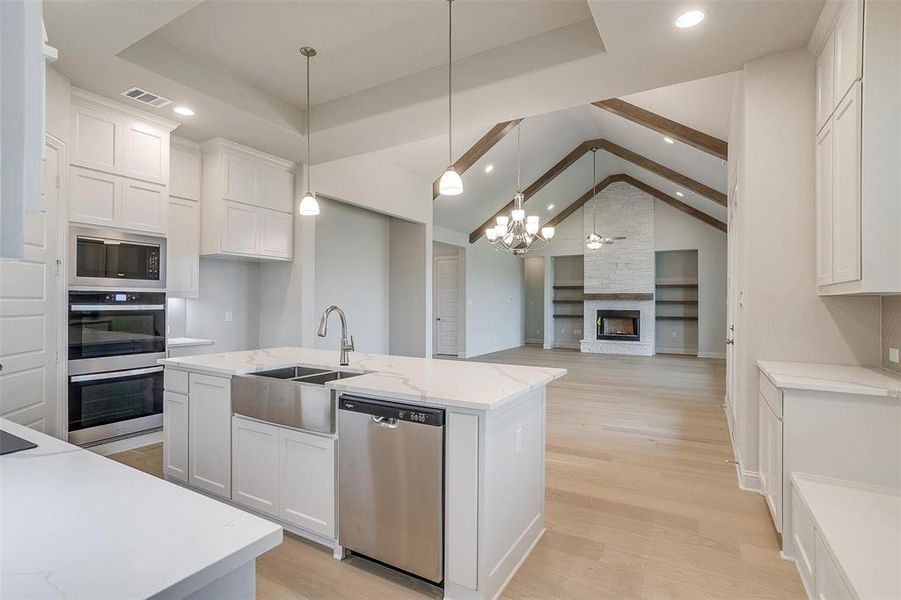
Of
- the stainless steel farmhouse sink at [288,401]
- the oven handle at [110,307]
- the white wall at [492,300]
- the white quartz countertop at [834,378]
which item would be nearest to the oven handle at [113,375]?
the oven handle at [110,307]

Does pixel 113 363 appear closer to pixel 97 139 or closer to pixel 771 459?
pixel 97 139

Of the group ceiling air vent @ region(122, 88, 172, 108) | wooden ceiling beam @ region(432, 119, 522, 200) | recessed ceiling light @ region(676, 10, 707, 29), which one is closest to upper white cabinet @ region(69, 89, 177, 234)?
ceiling air vent @ region(122, 88, 172, 108)

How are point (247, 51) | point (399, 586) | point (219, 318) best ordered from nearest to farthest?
point (399, 586), point (247, 51), point (219, 318)

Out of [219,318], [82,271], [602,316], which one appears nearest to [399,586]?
[82,271]

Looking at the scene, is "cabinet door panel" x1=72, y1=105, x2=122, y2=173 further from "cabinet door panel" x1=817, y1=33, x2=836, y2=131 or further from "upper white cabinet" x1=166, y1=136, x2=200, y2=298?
"cabinet door panel" x1=817, y1=33, x2=836, y2=131

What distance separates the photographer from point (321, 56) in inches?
140

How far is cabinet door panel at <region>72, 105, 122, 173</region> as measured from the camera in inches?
136

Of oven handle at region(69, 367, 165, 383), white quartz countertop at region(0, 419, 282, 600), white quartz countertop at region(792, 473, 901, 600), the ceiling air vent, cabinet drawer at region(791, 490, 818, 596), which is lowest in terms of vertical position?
cabinet drawer at region(791, 490, 818, 596)

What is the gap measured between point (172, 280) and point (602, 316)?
9504 millimetres

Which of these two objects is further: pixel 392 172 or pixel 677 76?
pixel 392 172

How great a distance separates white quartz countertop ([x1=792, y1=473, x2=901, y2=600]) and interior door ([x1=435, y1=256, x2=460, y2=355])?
8139 millimetres

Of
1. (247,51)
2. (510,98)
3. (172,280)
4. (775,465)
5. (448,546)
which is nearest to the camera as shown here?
(448,546)

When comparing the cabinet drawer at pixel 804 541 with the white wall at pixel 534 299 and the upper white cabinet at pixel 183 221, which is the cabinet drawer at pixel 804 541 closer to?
the upper white cabinet at pixel 183 221

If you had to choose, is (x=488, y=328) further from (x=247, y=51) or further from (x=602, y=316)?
(x=247, y=51)
